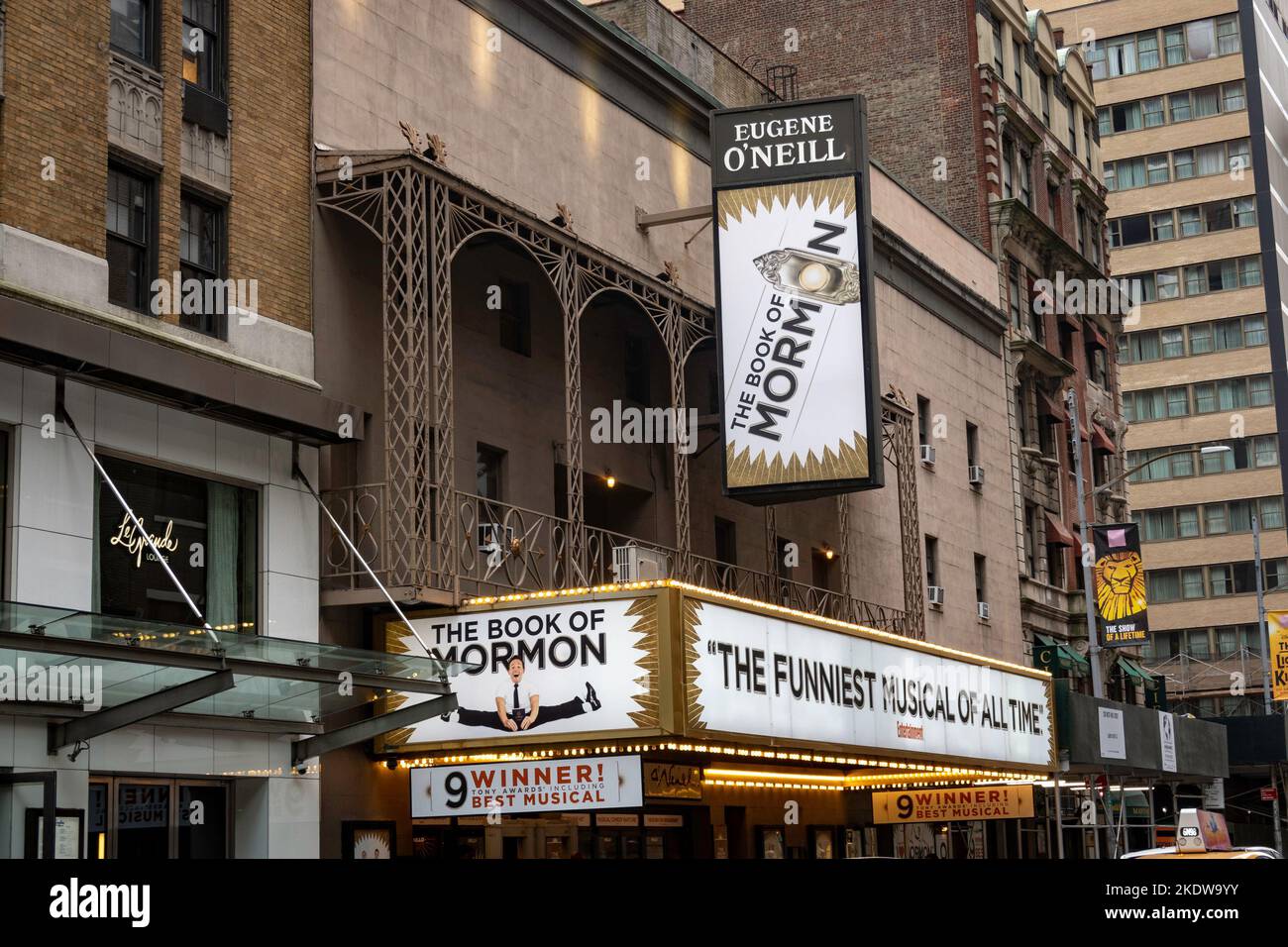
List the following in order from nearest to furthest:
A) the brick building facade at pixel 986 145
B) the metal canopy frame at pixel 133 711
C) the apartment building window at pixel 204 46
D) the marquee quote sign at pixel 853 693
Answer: the metal canopy frame at pixel 133 711
the apartment building window at pixel 204 46
the marquee quote sign at pixel 853 693
the brick building facade at pixel 986 145

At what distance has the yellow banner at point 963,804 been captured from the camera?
3281 cm

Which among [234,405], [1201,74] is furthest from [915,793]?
[1201,74]

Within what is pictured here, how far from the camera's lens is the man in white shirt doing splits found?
2164 cm

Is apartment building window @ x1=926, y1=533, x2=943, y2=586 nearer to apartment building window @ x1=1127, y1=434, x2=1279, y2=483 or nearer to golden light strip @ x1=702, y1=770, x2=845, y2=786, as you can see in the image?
golden light strip @ x1=702, y1=770, x2=845, y2=786

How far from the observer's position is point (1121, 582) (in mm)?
45094

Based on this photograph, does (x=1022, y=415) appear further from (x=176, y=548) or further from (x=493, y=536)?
(x=176, y=548)

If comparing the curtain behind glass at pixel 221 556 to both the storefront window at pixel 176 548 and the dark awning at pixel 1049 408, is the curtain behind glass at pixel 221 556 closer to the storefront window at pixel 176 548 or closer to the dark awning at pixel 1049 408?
the storefront window at pixel 176 548

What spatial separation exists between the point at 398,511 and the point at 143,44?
6352 mm

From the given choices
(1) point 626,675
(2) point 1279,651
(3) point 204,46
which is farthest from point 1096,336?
(3) point 204,46

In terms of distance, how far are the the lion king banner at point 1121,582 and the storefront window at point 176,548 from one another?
30003 mm

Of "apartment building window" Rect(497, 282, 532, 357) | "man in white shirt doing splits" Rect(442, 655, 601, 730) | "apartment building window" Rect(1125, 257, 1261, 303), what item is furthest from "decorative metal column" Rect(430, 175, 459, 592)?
"apartment building window" Rect(1125, 257, 1261, 303)

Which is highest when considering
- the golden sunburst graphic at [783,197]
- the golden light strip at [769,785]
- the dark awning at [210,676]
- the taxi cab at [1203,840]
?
the golden sunburst graphic at [783,197]

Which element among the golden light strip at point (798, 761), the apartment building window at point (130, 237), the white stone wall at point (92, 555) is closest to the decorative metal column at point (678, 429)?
the golden light strip at point (798, 761)

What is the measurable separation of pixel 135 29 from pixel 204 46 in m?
1.17
